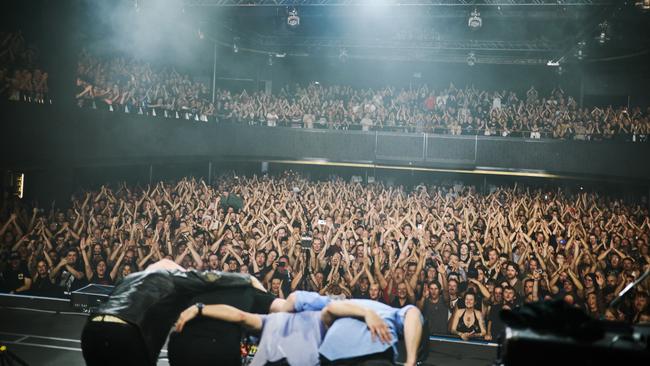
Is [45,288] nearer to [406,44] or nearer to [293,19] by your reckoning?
[293,19]

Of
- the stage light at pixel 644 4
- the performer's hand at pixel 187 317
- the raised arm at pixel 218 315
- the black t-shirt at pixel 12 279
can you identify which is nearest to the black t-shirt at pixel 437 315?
the raised arm at pixel 218 315

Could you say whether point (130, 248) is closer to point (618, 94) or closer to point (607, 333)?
point (607, 333)

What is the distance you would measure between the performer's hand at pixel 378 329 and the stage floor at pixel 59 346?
259 centimetres

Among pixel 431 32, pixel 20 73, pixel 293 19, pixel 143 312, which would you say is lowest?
pixel 143 312

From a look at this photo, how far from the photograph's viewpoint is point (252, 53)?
68.2 ft

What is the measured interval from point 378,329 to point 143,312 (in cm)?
123

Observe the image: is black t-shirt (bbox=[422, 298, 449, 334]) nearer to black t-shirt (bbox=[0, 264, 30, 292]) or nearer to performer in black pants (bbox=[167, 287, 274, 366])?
performer in black pants (bbox=[167, 287, 274, 366])

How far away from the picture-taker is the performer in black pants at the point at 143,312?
288 centimetres

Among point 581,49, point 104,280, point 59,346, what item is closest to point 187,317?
point 59,346

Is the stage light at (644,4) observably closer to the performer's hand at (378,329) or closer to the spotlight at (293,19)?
the spotlight at (293,19)

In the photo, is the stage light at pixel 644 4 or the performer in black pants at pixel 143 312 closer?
the performer in black pants at pixel 143 312

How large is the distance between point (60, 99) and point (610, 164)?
46.9 ft

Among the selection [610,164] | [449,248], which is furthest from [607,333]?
[610,164]

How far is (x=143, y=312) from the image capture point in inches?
115
